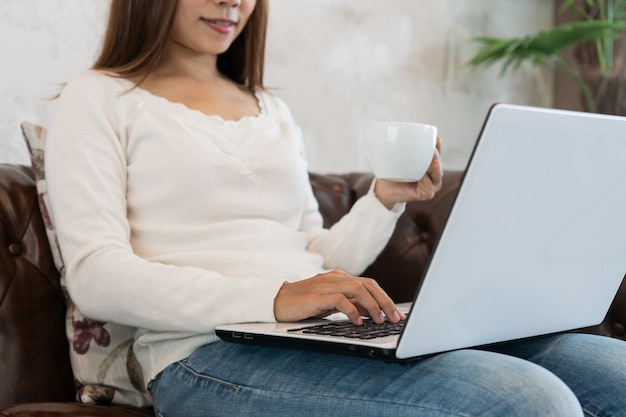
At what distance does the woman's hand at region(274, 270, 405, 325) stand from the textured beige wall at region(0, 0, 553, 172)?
2.70 feet

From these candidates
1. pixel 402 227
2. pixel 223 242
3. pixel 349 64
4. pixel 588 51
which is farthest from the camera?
pixel 588 51

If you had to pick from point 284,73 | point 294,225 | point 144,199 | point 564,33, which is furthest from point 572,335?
point 564,33

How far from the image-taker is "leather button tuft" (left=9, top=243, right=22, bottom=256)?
4.52 feet

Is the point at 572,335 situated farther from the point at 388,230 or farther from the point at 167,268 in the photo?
the point at 167,268

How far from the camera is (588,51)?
119 inches

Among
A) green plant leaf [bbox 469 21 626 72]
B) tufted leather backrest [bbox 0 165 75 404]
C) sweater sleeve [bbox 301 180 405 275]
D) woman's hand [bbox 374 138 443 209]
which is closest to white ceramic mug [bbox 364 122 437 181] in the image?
woman's hand [bbox 374 138 443 209]

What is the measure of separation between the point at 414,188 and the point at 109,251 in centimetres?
47

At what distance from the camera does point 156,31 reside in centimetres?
145

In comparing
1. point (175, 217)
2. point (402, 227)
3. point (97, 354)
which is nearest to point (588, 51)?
point (402, 227)

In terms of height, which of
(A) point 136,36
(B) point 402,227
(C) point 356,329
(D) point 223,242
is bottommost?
(B) point 402,227

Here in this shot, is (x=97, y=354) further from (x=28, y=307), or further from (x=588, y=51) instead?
(x=588, y=51)

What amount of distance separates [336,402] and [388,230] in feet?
1.82

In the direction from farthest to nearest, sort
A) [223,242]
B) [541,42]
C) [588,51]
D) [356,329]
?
[588,51]
[541,42]
[223,242]
[356,329]

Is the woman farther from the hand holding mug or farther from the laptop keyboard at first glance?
the hand holding mug
